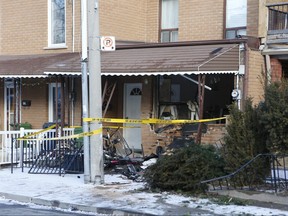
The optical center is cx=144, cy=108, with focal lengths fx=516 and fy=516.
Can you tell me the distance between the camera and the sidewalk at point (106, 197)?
28.7 ft

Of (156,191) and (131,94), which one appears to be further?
(131,94)

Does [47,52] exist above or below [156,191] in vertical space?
above

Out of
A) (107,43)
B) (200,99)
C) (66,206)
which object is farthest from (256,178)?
(107,43)

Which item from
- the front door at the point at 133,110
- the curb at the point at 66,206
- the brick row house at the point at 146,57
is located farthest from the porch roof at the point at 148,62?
the curb at the point at 66,206

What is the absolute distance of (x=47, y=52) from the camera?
59.2 feet

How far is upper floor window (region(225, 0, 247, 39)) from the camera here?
613 inches

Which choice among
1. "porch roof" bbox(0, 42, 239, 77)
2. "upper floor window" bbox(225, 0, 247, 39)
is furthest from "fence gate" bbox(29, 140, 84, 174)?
"upper floor window" bbox(225, 0, 247, 39)

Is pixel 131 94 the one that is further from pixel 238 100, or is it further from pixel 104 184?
pixel 104 184

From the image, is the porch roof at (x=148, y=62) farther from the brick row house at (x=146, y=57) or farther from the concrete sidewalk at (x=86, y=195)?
the concrete sidewalk at (x=86, y=195)

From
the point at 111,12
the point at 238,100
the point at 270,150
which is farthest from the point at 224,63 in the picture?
the point at 111,12

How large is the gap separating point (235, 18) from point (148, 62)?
351 cm

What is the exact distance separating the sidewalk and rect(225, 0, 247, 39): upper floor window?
20.1 feet

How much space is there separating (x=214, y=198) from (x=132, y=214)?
5.89 feet

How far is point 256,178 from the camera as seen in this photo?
1007 cm
